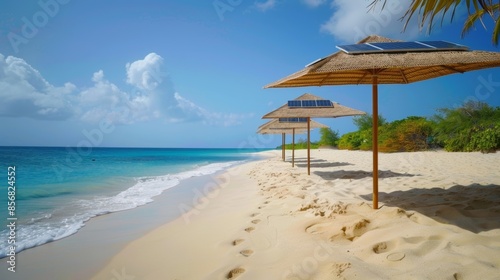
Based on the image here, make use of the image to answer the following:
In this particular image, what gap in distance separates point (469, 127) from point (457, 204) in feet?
46.7

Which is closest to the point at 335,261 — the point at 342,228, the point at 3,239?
the point at 342,228

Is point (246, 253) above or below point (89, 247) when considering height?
above

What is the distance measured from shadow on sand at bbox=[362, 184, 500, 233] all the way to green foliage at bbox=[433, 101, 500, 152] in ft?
33.8

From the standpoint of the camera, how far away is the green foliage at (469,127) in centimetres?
1221

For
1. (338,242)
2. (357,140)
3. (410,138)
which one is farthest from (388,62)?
(357,140)

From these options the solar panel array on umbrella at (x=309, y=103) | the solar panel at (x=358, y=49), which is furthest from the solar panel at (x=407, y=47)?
the solar panel array on umbrella at (x=309, y=103)

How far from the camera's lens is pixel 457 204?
3338mm

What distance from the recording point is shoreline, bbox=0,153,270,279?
2889 mm

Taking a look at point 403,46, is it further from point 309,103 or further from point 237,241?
point 309,103

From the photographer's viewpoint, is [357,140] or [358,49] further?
[357,140]

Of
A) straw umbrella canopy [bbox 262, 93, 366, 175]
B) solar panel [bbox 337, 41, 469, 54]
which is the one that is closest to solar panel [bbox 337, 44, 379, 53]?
solar panel [bbox 337, 41, 469, 54]

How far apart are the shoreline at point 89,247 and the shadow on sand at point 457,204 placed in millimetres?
3741

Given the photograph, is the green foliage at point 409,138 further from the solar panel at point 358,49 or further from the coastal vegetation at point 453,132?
the solar panel at point 358,49

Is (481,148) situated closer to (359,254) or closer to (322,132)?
(359,254)
